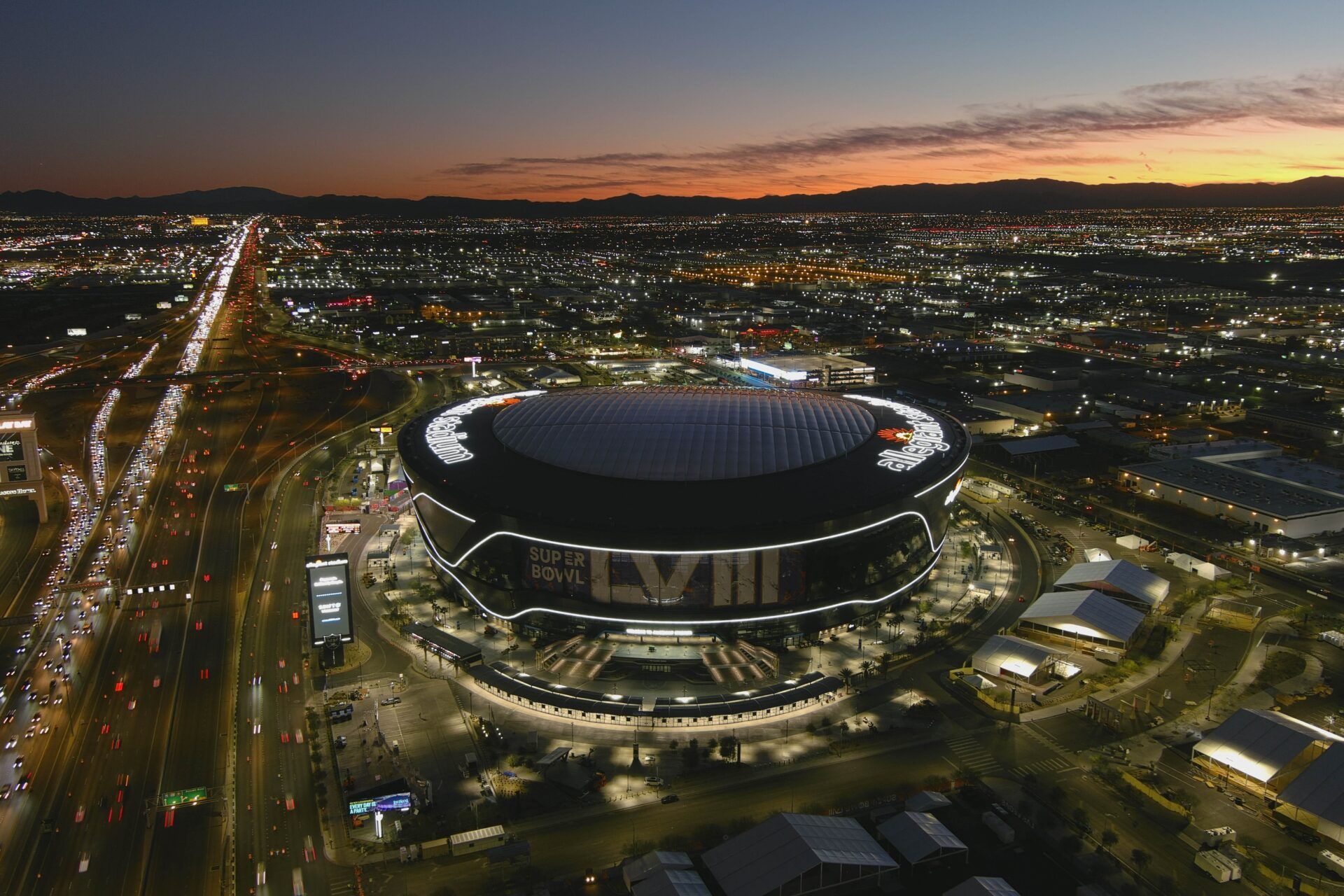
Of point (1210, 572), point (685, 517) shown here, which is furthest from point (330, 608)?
point (1210, 572)

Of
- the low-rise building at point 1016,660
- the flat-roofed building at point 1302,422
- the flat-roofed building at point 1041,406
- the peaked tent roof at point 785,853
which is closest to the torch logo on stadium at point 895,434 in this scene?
the low-rise building at point 1016,660

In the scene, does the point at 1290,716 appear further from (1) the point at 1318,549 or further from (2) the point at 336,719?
(2) the point at 336,719

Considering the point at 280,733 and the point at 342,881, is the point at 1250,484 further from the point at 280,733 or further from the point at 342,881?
the point at 280,733

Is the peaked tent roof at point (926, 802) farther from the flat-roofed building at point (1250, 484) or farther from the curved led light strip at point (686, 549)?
the flat-roofed building at point (1250, 484)

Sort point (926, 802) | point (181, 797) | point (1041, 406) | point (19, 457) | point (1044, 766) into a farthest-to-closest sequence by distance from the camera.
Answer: point (1041, 406) < point (19, 457) < point (1044, 766) < point (181, 797) < point (926, 802)

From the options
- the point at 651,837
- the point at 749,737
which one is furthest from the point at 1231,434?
the point at 651,837
